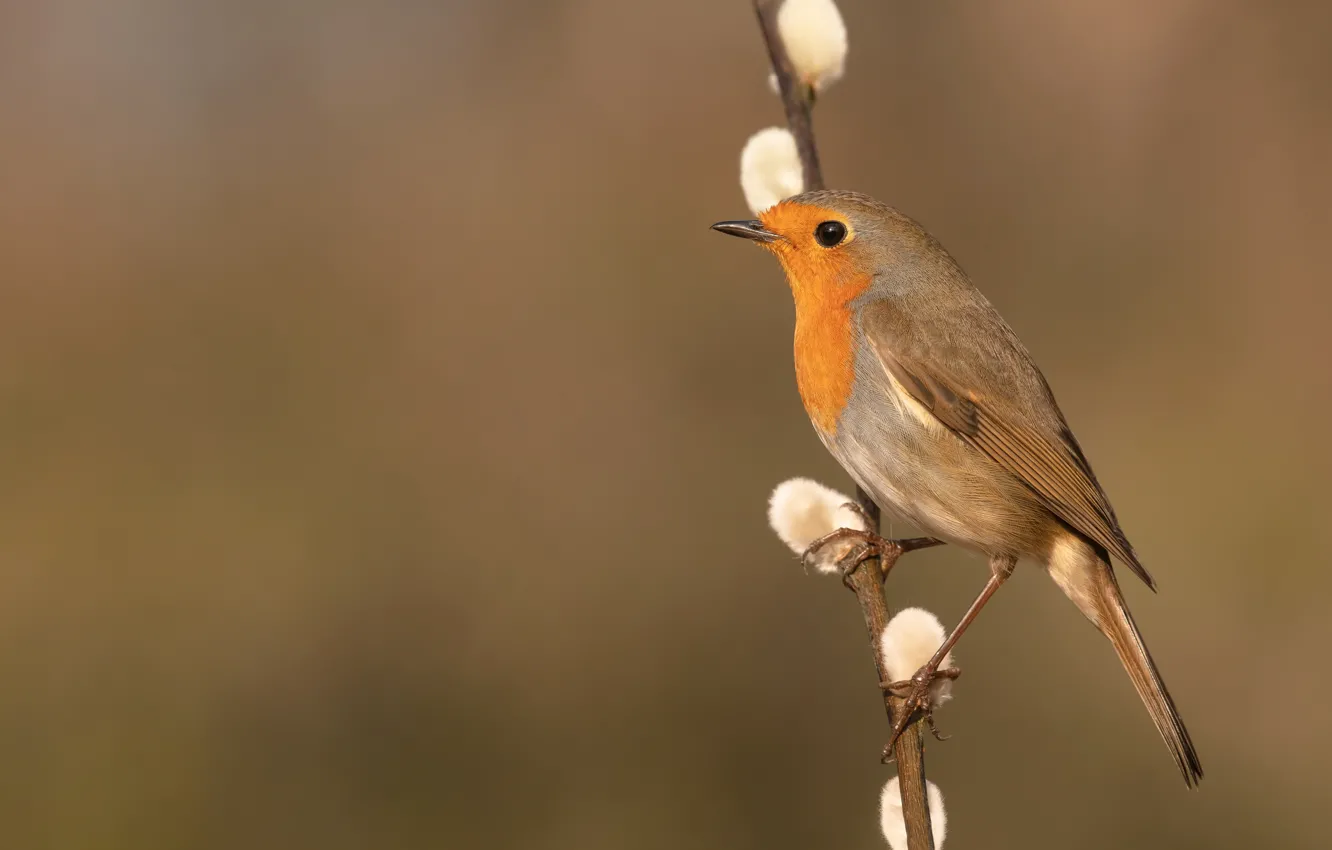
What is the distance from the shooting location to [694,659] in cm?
393

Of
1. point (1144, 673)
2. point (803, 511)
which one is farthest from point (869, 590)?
point (1144, 673)

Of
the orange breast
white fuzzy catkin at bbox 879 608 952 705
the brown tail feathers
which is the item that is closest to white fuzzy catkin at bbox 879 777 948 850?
white fuzzy catkin at bbox 879 608 952 705

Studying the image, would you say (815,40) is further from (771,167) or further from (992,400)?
(992,400)

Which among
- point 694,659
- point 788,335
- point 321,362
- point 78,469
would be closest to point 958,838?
point 694,659

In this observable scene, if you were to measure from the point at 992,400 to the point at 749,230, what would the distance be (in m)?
0.58

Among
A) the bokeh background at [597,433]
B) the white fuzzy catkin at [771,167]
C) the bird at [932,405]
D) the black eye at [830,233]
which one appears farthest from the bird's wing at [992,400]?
the bokeh background at [597,433]

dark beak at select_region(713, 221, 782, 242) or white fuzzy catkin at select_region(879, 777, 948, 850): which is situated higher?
dark beak at select_region(713, 221, 782, 242)

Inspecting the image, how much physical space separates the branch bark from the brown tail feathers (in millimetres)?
511

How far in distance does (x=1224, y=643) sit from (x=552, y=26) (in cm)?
371

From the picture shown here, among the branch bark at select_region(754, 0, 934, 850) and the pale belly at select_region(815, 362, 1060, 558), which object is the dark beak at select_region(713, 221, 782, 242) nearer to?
the branch bark at select_region(754, 0, 934, 850)

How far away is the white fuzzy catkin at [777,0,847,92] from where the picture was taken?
1974mm

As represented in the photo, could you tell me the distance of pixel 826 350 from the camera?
2.41 m

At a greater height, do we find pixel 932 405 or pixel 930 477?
pixel 932 405

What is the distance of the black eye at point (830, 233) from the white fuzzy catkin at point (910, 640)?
940 mm
